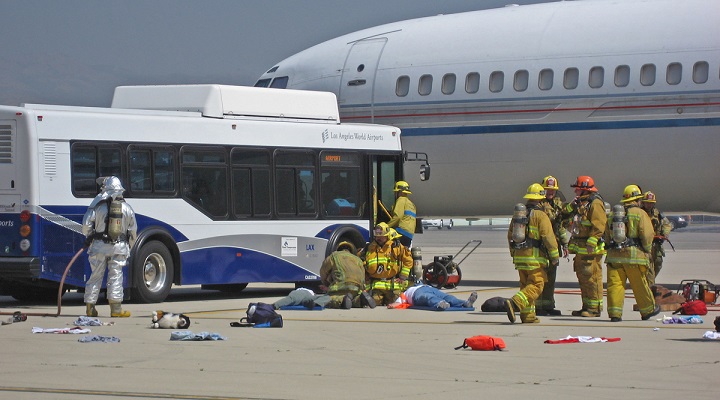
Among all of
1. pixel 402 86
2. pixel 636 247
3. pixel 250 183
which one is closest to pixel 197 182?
pixel 250 183

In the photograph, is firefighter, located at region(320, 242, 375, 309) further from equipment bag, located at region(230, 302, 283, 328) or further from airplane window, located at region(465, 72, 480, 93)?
airplane window, located at region(465, 72, 480, 93)

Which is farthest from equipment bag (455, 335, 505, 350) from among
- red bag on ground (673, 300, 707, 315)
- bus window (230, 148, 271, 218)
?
bus window (230, 148, 271, 218)

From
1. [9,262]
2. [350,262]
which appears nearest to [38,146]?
[9,262]

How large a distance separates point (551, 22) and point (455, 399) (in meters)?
18.1

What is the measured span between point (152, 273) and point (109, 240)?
3230mm

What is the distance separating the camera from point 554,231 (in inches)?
774

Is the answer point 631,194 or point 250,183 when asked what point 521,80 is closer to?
point 250,183

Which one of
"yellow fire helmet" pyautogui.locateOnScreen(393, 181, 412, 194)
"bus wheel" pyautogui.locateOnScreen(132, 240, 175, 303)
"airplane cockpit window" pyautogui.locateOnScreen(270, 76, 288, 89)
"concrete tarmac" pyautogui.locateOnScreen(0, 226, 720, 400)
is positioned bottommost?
"concrete tarmac" pyautogui.locateOnScreen(0, 226, 720, 400)

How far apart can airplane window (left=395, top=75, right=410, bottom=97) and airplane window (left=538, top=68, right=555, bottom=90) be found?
9.74 feet

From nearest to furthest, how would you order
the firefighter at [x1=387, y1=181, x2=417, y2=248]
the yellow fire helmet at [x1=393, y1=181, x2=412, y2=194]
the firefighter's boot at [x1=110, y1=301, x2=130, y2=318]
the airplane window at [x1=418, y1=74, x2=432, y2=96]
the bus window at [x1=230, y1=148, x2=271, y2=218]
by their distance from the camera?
the firefighter's boot at [x1=110, y1=301, x2=130, y2=318], the bus window at [x1=230, y1=148, x2=271, y2=218], the firefighter at [x1=387, y1=181, x2=417, y2=248], the yellow fire helmet at [x1=393, y1=181, x2=412, y2=194], the airplane window at [x1=418, y1=74, x2=432, y2=96]

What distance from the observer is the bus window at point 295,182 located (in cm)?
2342

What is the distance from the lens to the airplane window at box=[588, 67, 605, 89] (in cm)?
2662

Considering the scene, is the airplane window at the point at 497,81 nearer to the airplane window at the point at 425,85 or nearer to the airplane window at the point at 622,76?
the airplane window at the point at 425,85

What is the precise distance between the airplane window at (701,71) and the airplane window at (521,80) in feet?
10.7
